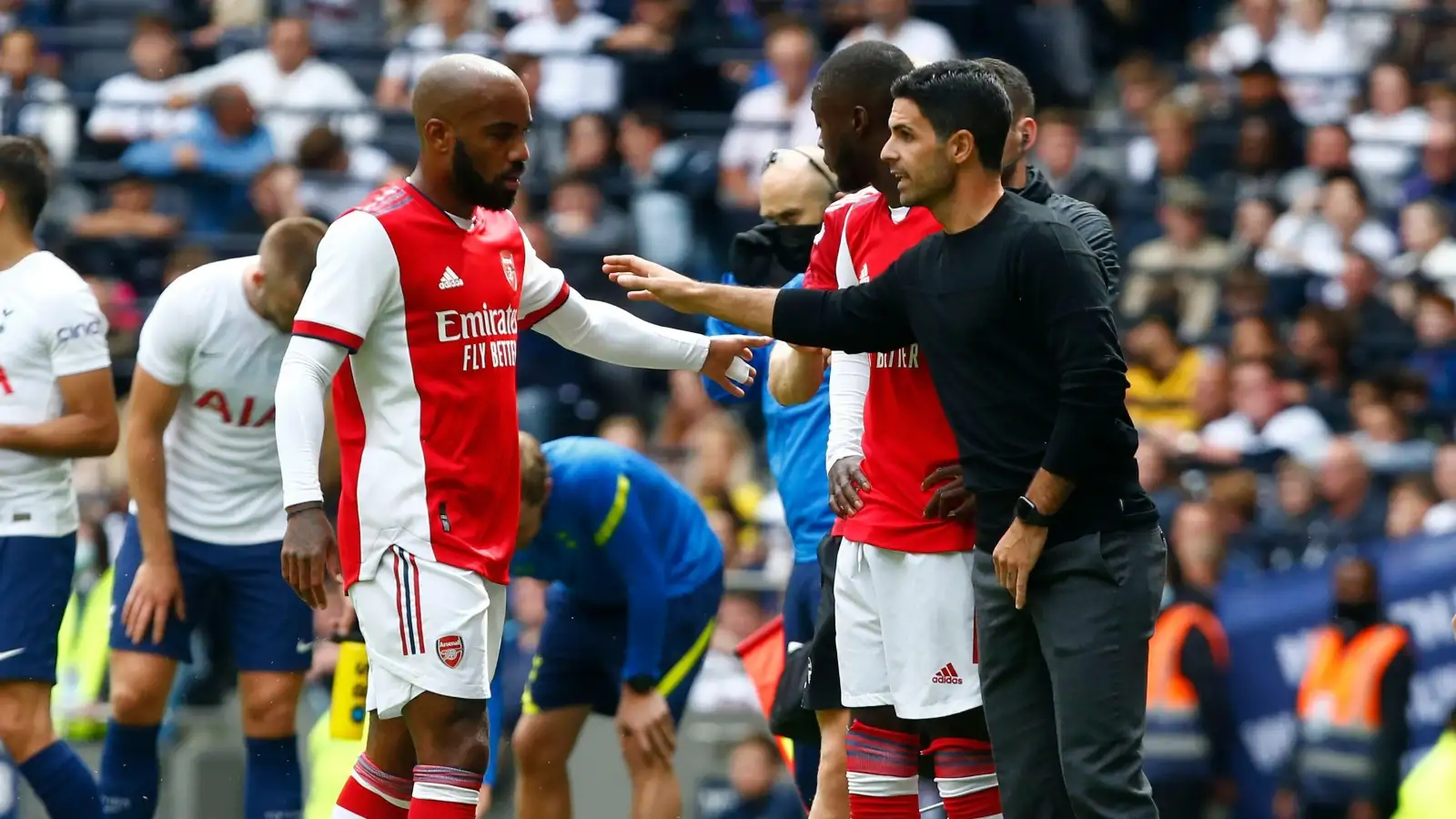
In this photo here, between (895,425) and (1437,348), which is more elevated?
(895,425)

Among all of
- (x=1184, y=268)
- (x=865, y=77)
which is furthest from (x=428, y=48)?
(x=865, y=77)

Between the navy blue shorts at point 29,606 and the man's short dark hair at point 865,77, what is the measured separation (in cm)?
306

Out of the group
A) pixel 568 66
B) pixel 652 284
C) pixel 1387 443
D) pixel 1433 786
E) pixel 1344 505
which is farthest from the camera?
pixel 568 66

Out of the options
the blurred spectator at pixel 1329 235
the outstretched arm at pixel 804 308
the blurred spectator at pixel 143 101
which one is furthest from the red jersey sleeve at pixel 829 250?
the blurred spectator at pixel 143 101

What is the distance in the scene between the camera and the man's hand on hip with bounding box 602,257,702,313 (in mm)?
5734

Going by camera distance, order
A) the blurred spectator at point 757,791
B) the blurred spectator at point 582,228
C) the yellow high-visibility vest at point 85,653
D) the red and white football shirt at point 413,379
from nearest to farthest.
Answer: the red and white football shirt at point 413,379 → the blurred spectator at point 757,791 → the yellow high-visibility vest at point 85,653 → the blurred spectator at point 582,228

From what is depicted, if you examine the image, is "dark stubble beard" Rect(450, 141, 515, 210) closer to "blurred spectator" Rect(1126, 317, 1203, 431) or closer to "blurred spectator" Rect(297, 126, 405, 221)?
"blurred spectator" Rect(1126, 317, 1203, 431)

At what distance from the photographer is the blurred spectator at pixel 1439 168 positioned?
13383 mm

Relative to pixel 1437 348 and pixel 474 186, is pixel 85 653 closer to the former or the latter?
pixel 474 186

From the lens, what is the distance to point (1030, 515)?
5355 mm

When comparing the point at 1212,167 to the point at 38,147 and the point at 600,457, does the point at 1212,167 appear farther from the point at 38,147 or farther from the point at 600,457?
the point at 38,147

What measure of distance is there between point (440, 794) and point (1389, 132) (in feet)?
33.3

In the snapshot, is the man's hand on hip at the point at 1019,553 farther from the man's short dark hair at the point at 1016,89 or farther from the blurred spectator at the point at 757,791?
the blurred spectator at the point at 757,791

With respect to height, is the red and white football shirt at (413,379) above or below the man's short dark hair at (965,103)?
below
